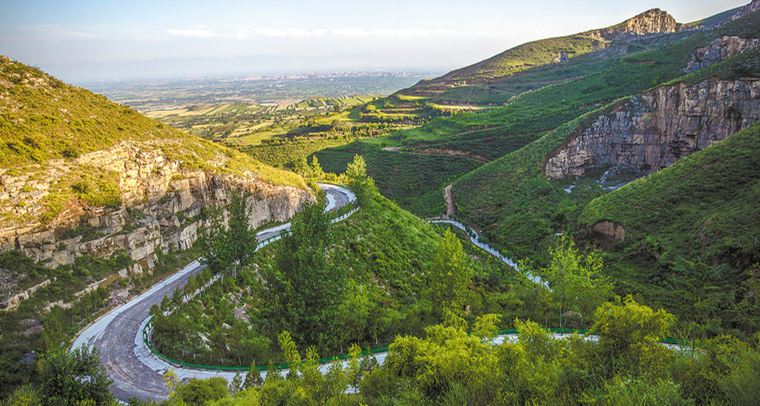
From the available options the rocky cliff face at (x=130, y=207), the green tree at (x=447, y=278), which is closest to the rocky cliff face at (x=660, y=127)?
the green tree at (x=447, y=278)

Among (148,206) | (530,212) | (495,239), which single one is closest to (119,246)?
(148,206)

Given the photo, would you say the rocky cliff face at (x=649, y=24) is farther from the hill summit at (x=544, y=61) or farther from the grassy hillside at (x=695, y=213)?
the grassy hillside at (x=695, y=213)

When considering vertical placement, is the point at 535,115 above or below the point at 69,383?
above

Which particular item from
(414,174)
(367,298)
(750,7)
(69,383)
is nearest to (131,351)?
(69,383)

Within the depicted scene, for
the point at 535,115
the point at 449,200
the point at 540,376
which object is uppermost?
the point at 535,115

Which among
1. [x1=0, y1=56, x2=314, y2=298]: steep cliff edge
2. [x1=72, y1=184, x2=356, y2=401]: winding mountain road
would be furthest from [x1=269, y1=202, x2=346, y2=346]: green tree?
[x1=0, y1=56, x2=314, y2=298]: steep cliff edge

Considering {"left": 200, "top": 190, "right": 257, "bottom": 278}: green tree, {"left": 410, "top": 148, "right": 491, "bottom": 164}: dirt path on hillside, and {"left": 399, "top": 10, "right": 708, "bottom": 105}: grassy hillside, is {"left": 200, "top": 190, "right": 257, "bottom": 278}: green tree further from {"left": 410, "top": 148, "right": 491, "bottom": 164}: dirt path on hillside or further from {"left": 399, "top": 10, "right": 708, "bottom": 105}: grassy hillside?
{"left": 399, "top": 10, "right": 708, "bottom": 105}: grassy hillside

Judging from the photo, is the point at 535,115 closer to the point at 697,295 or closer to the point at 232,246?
the point at 697,295
